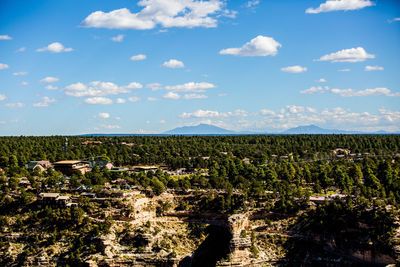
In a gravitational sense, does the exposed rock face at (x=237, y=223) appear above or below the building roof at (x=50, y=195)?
below

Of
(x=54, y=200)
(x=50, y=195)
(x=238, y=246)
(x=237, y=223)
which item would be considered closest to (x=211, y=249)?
(x=237, y=223)

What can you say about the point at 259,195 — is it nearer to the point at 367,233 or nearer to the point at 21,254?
the point at 367,233

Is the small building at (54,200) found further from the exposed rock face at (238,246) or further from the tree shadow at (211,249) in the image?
the exposed rock face at (238,246)

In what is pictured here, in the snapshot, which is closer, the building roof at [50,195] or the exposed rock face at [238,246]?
the exposed rock face at [238,246]

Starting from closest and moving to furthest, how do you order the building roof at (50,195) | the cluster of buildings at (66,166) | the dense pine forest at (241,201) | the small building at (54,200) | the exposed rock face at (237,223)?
the dense pine forest at (241,201) → the exposed rock face at (237,223) → the small building at (54,200) → the building roof at (50,195) → the cluster of buildings at (66,166)

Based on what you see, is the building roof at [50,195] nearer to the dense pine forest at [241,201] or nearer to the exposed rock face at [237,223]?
the dense pine forest at [241,201]

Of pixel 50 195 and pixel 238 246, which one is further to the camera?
pixel 50 195

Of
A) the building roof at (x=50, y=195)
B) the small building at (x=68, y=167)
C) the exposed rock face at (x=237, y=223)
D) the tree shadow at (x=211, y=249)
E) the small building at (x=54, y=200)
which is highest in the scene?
the small building at (x=68, y=167)

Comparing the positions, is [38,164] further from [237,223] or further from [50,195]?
[237,223]

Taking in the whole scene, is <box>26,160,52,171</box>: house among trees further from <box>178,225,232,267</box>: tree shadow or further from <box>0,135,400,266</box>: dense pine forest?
<box>178,225,232,267</box>: tree shadow

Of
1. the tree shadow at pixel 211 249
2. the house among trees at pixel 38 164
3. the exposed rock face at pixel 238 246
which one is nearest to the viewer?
the exposed rock face at pixel 238 246

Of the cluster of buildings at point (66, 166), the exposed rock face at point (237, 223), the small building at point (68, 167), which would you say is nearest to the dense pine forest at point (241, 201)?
the exposed rock face at point (237, 223)
